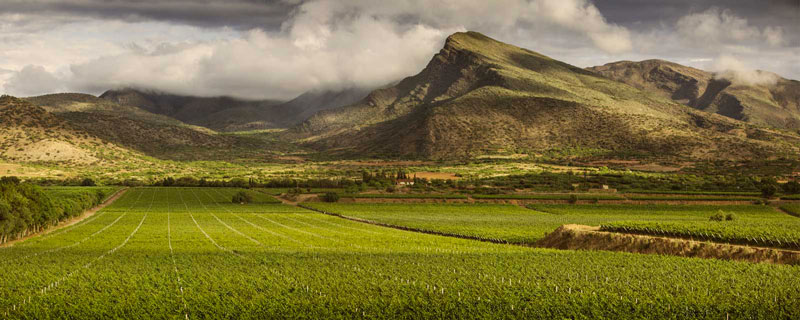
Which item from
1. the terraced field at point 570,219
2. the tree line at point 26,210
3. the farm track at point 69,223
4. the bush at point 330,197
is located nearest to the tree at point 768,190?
the terraced field at point 570,219

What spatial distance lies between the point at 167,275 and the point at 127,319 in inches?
238

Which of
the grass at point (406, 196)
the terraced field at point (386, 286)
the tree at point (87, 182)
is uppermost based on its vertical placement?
the terraced field at point (386, 286)

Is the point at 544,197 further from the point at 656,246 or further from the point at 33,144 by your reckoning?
the point at 33,144

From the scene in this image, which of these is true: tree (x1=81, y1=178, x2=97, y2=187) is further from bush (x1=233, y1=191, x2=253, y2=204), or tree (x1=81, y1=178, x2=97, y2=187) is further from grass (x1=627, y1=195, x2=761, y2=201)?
grass (x1=627, y1=195, x2=761, y2=201)

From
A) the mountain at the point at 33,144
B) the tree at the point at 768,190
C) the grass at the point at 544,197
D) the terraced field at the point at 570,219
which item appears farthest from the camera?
the mountain at the point at 33,144

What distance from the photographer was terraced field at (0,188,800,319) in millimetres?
22062

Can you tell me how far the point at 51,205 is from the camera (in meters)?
70.1

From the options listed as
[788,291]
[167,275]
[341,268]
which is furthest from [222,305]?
[788,291]

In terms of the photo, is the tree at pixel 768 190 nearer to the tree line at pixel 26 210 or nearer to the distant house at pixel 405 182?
the distant house at pixel 405 182

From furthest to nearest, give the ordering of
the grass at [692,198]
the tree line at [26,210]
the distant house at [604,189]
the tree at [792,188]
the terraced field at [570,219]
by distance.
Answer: the distant house at [604,189] < the tree at [792,188] < the grass at [692,198] < the tree line at [26,210] < the terraced field at [570,219]

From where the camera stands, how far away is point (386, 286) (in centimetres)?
2488

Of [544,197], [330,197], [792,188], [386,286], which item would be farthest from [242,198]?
[792,188]

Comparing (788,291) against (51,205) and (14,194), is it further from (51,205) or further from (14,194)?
(51,205)

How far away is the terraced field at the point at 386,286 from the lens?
22062 millimetres
